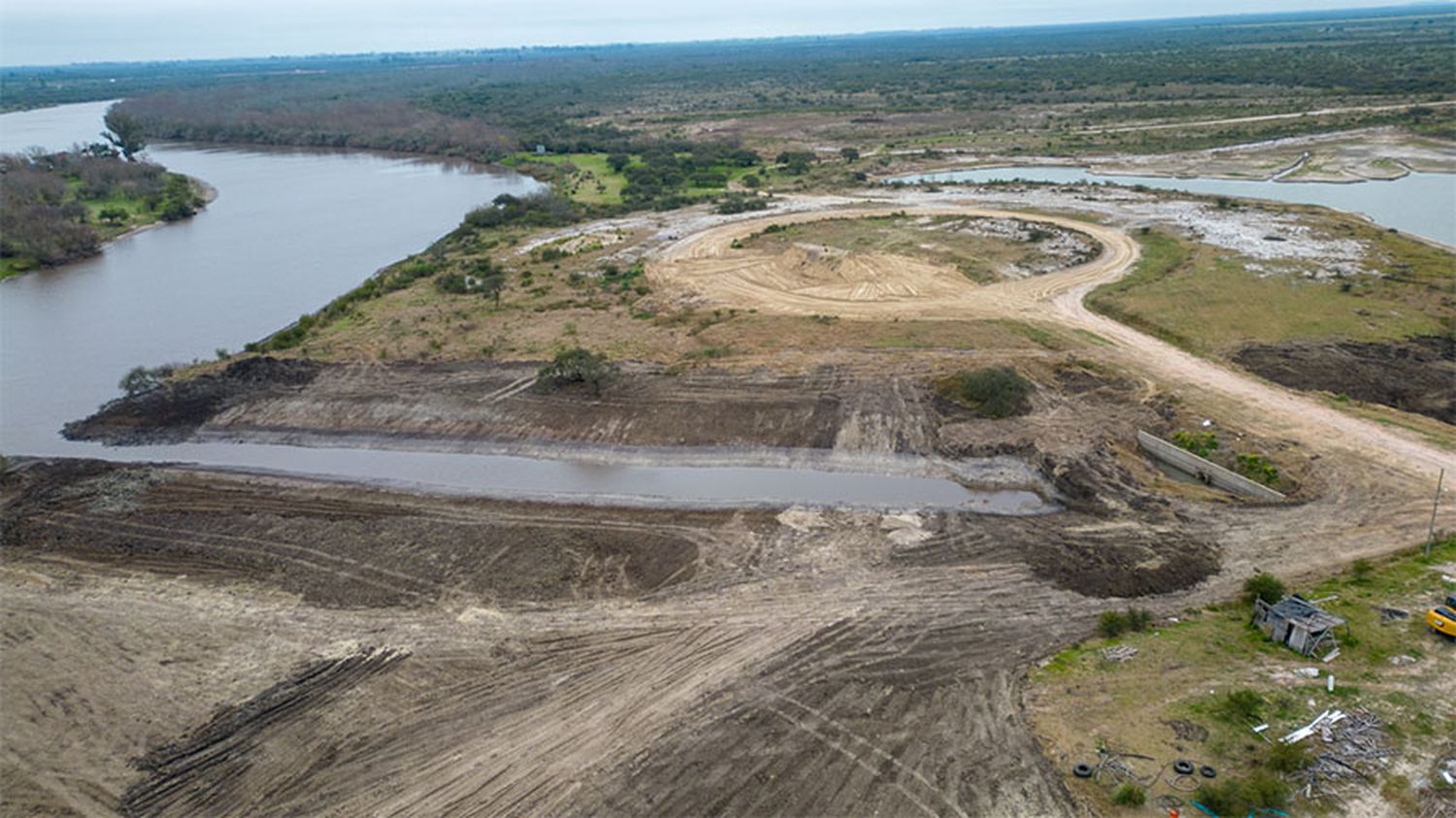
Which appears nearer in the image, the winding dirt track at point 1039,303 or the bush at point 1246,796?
the bush at point 1246,796

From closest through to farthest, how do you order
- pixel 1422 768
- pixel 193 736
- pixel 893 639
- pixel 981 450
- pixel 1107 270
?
pixel 1422 768 < pixel 193 736 < pixel 893 639 < pixel 981 450 < pixel 1107 270

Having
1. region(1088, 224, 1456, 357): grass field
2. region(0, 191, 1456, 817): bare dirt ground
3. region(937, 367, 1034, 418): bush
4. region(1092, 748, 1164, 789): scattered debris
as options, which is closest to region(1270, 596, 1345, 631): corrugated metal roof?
region(0, 191, 1456, 817): bare dirt ground

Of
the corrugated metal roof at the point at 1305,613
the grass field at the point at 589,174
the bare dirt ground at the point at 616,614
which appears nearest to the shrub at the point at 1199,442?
the bare dirt ground at the point at 616,614

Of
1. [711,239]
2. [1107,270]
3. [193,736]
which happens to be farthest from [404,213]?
[193,736]

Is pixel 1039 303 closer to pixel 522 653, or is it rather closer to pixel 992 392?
pixel 992 392

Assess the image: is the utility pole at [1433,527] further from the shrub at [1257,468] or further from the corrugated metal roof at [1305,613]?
the corrugated metal roof at [1305,613]

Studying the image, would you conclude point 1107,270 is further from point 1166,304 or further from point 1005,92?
point 1005,92
